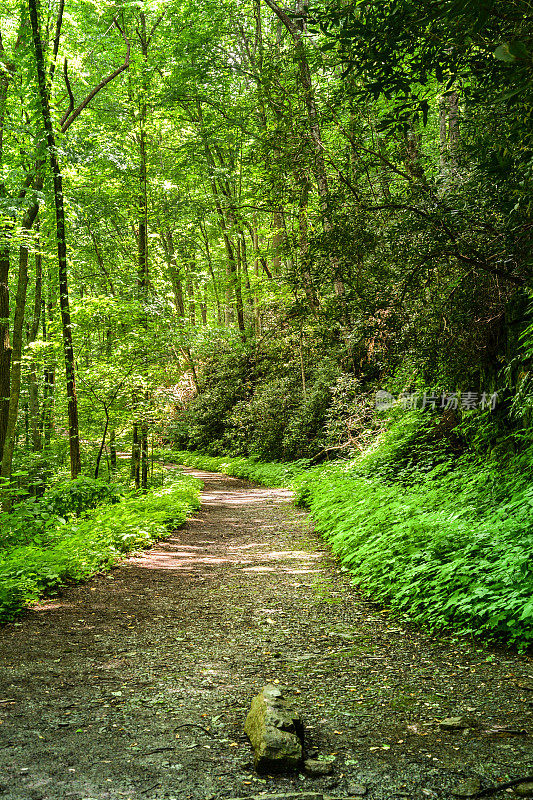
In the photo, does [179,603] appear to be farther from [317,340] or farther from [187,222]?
[187,222]

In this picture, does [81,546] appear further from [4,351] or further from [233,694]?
[4,351]

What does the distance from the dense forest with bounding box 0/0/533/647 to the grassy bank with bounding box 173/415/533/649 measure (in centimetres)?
3

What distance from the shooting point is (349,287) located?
8.51 m

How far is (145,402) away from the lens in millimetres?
12047

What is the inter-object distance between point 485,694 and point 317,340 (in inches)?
560

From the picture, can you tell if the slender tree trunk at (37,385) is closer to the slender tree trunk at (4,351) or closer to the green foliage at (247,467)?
the green foliage at (247,467)

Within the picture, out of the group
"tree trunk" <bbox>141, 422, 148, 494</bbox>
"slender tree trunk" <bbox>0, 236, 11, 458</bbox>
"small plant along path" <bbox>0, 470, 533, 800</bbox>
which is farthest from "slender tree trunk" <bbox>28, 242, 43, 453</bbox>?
"small plant along path" <bbox>0, 470, 533, 800</bbox>

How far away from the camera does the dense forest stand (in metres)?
4.50

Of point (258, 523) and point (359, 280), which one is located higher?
point (359, 280)

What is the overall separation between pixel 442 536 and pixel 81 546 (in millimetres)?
4852

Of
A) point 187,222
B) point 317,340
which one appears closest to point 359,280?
point 317,340

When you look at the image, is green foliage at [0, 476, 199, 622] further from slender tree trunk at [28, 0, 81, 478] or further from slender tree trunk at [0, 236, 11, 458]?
slender tree trunk at [0, 236, 11, 458]

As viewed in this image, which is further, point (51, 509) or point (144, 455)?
point (144, 455)

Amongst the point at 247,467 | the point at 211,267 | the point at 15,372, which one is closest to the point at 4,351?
the point at 15,372
